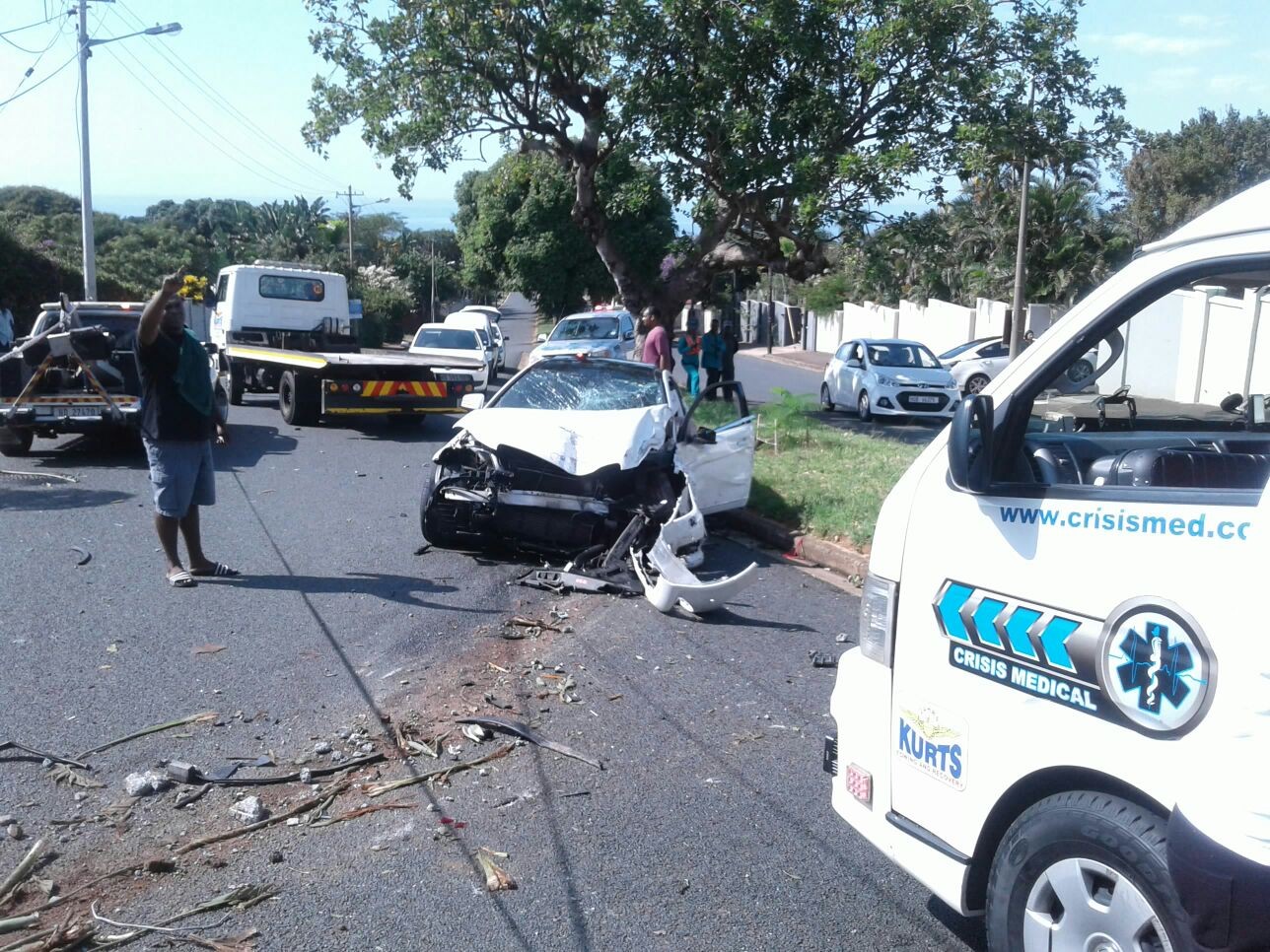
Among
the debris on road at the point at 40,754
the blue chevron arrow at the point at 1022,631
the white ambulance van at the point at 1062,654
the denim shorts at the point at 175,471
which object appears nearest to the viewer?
the white ambulance van at the point at 1062,654

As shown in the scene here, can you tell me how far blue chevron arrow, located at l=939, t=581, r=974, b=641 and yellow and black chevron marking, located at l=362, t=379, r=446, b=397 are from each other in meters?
14.5

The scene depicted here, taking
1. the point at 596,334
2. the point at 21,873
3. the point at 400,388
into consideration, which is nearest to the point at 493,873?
the point at 21,873

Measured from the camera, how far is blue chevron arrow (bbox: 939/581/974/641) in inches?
132

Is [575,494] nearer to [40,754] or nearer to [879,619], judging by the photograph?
[40,754]

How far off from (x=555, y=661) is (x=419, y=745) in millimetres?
1451

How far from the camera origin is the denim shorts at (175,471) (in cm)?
826

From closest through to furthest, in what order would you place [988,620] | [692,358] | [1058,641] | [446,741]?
1. [1058,641]
2. [988,620]
3. [446,741]
4. [692,358]

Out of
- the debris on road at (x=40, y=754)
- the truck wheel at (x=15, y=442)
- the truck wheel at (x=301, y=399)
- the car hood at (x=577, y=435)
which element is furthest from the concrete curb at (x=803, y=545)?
the truck wheel at (x=301, y=399)

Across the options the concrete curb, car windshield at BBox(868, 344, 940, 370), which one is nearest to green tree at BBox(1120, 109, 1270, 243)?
car windshield at BBox(868, 344, 940, 370)

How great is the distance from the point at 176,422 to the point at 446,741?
3.83 meters

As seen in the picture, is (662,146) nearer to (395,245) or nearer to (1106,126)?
(1106,126)

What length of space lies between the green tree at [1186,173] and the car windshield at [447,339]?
74.7 ft

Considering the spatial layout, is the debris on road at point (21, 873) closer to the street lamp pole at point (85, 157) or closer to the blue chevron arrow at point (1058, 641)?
the blue chevron arrow at point (1058, 641)

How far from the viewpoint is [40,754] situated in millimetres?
5277
